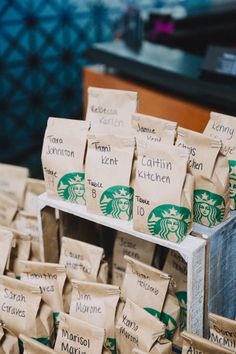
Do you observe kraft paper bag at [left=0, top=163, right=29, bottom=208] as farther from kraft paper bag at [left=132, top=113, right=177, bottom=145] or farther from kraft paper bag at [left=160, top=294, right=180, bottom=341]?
kraft paper bag at [left=160, top=294, right=180, bottom=341]

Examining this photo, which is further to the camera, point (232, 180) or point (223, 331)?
point (232, 180)

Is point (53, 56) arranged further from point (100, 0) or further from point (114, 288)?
point (114, 288)

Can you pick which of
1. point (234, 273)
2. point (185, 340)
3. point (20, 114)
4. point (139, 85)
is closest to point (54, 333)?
point (185, 340)

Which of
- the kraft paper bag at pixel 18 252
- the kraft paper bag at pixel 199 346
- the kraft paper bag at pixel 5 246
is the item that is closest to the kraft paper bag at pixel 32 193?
the kraft paper bag at pixel 18 252

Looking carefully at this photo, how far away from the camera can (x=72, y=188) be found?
1898 mm

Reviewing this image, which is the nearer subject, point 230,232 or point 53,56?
point 230,232

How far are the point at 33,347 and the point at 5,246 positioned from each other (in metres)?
0.46

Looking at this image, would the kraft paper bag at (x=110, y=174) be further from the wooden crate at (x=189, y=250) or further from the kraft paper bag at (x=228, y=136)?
the kraft paper bag at (x=228, y=136)

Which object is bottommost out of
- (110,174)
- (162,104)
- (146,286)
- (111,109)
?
(146,286)

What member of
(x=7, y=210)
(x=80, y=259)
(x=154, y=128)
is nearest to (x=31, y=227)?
(x=7, y=210)

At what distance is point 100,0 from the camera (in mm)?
5656

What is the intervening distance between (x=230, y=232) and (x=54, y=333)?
2.33 feet

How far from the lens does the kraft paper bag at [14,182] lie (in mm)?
2428

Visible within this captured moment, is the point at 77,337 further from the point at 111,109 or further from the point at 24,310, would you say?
the point at 111,109
